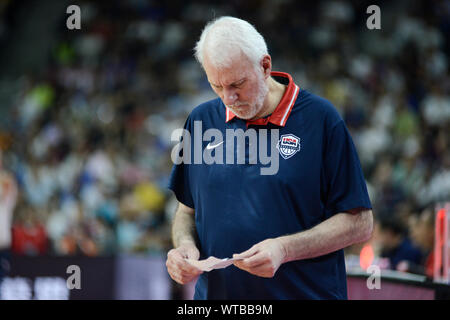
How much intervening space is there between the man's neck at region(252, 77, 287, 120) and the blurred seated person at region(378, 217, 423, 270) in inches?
153

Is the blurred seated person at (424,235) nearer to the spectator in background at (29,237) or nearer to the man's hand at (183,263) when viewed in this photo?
the man's hand at (183,263)

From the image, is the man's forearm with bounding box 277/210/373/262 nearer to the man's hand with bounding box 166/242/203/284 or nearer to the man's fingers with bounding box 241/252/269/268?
the man's fingers with bounding box 241/252/269/268

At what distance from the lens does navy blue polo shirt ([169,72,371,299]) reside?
81.9 inches

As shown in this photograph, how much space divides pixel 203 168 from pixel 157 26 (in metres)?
8.48

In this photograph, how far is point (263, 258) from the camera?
187cm

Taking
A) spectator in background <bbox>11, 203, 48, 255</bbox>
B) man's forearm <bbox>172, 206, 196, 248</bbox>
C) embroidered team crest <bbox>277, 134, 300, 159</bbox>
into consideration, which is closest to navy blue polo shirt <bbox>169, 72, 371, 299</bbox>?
embroidered team crest <bbox>277, 134, 300, 159</bbox>

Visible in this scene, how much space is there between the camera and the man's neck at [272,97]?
88.2 inches

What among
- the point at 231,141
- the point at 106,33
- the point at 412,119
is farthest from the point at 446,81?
the point at 231,141

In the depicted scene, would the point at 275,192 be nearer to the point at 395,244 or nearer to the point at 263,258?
the point at 263,258

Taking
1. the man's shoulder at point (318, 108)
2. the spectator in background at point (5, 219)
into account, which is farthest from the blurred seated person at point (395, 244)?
the man's shoulder at point (318, 108)

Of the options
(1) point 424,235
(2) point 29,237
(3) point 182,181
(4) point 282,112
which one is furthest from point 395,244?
(2) point 29,237

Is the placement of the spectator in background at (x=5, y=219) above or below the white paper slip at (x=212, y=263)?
above

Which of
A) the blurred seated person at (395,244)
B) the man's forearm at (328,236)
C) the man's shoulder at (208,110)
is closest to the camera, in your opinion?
the man's forearm at (328,236)

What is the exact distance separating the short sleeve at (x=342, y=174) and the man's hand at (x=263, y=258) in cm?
30
